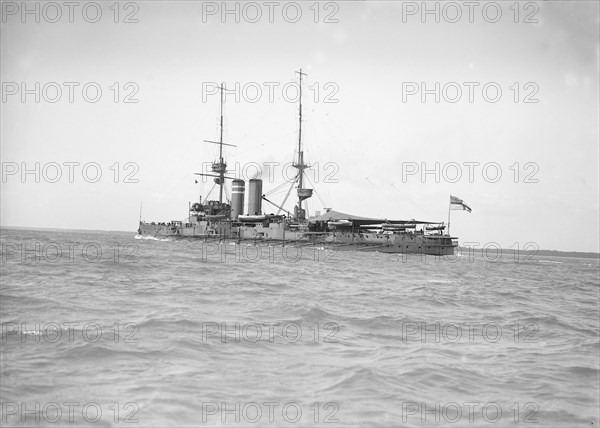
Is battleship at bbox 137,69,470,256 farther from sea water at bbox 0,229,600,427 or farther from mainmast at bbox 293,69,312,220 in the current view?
sea water at bbox 0,229,600,427

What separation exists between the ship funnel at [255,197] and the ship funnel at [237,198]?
2206 millimetres

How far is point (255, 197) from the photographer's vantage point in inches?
2793

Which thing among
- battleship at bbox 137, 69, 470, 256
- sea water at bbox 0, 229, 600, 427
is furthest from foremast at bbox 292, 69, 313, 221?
sea water at bbox 0, 229, 600, 427

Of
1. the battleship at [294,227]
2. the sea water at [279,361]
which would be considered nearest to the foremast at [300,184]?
the battleship at [294,227]

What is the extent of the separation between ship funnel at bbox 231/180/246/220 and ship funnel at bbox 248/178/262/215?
7.24 ft

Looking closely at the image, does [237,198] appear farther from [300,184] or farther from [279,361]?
[279,361]

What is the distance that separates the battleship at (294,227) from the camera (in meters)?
54.5

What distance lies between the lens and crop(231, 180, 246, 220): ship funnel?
72438 millimetres

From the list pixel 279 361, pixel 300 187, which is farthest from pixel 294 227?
pixel 279 361

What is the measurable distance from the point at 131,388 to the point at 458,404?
3898mm

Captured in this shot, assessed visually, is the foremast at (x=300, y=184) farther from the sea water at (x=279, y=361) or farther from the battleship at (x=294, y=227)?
the sea water at (x=279, y=361)

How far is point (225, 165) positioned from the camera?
8044 cm

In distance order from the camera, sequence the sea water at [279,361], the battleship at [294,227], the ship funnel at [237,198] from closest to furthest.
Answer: the sea water at [279,361] < the battleship at [294,227] < the ship funnel at [237,198]

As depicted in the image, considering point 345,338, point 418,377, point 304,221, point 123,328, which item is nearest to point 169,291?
point 123,328
